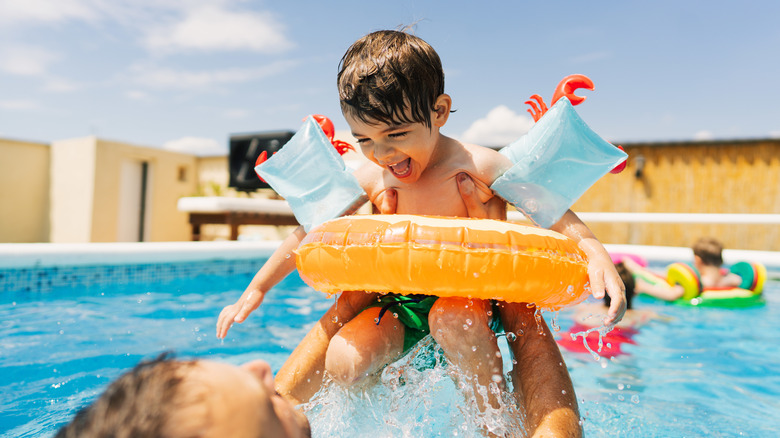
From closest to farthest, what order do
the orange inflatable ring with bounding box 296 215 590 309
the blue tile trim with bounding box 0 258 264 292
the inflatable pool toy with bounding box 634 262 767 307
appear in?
1. the orange inflatable ring with bounding box 296 215 590 309
2. the blue tile trim with bounding box 0 258 264 292
3. the inflatable pool toy with bounding box 634 262 767 307

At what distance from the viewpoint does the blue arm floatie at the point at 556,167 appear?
2105mm

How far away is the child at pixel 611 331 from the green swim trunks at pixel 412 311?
69.5 inches

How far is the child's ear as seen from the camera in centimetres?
205

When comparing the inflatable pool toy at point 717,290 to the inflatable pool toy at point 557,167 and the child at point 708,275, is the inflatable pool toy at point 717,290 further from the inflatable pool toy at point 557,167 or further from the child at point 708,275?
the inflatable pool toy at point 557,167

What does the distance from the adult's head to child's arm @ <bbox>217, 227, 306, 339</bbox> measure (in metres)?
1.13

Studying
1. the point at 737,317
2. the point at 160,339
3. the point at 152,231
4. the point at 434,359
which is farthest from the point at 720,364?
the point at 152,231

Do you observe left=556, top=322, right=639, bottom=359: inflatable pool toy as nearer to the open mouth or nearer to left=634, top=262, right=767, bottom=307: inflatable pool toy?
left=634, top=262, right=767, bottom=307: inflatable pool toy

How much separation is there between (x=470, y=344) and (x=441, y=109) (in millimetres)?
914

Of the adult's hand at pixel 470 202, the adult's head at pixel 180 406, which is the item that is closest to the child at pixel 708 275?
the adult's hand at pixel 470 202

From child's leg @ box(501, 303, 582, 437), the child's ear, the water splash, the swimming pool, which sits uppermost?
the child's ear

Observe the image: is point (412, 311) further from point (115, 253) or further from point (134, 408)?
point (115, 253)

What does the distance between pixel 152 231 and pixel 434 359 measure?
563 inches

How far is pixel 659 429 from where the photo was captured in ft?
7.88

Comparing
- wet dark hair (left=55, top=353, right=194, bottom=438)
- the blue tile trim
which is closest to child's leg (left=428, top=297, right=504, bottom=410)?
wet dark hair (left=55, top=353, right=194, bottom=438)
